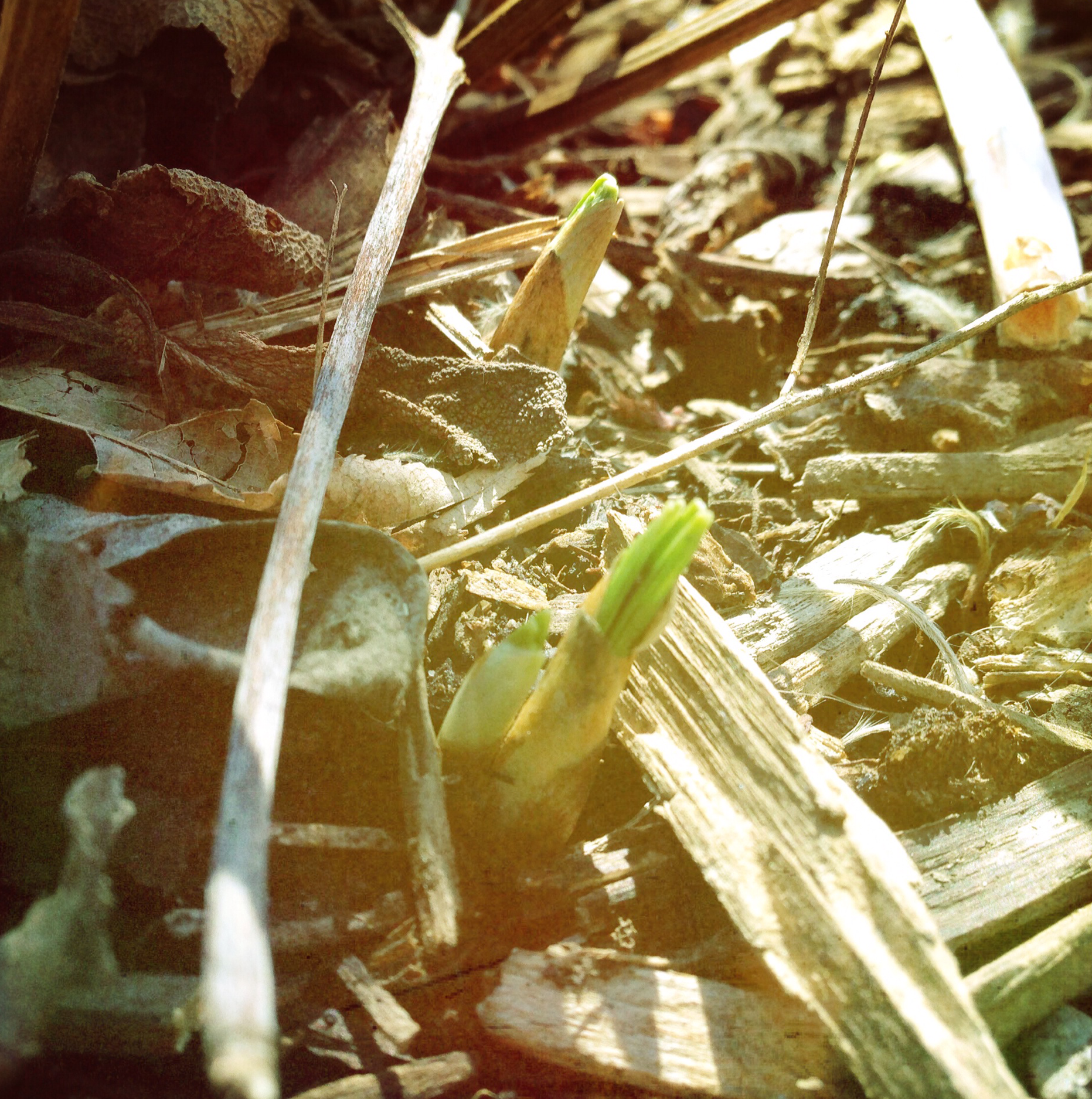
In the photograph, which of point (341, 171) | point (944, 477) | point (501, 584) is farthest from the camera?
point (341, 171)

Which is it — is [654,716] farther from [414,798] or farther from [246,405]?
[246,405]

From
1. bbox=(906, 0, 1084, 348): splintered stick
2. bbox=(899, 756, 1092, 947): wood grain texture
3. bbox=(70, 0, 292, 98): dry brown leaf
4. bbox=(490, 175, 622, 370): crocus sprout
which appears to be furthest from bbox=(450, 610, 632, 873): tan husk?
bbox=(70, 0, 292, 98): dry brown leaf

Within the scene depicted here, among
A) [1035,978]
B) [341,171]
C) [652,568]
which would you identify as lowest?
[1035,978]

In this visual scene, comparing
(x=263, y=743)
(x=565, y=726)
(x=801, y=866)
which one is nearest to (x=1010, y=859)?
(x=801, y=866)

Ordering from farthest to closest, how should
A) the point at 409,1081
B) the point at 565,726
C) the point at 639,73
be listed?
the point at 639,73, the point at 565,726, the point at 409,1081

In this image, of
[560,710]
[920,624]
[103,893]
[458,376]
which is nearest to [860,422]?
[920,624]

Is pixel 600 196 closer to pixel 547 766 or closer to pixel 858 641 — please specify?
pixel 858 641

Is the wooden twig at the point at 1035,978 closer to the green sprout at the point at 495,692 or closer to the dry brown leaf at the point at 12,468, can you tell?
the green sprout at the point at 495,692

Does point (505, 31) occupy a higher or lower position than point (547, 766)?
higher
